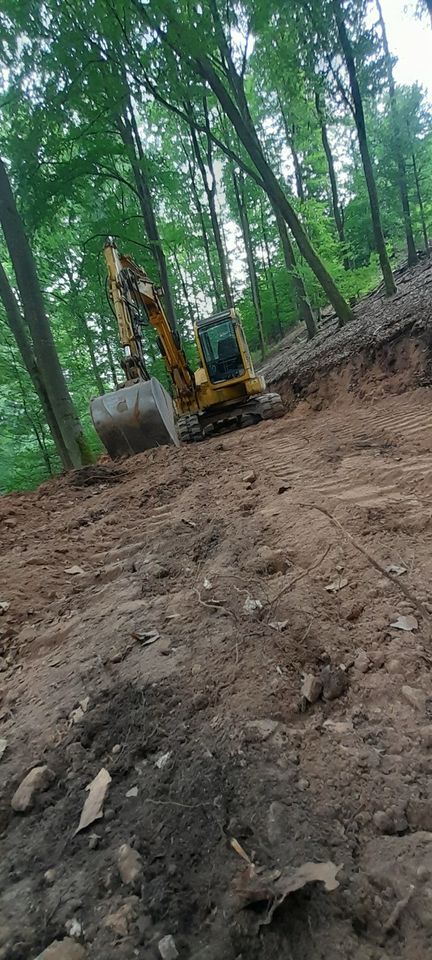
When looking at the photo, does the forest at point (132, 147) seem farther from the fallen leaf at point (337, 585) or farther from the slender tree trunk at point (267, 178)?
the fallen leaf at point (337, 585)

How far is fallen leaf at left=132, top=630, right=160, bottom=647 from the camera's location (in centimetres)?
244

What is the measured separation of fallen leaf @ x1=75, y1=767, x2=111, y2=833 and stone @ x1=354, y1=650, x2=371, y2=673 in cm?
107

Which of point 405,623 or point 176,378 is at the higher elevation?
point 176,378

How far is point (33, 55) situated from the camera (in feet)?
30.3

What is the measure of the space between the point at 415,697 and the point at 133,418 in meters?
7.05

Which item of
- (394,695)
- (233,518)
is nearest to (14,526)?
(233,518)

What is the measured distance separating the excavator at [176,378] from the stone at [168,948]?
7.41m

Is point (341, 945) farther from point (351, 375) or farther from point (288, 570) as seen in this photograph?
point (351, 375)

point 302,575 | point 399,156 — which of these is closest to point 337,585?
point 302,575

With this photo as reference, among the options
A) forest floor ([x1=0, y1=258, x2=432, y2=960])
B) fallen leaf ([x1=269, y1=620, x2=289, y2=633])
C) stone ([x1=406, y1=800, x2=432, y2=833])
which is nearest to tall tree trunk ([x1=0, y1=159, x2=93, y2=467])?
forest floor ([x1=0, y1=258, x2=432, y2=960])

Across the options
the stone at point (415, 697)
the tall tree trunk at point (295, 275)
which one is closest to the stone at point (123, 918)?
the stone at point (415, 697)

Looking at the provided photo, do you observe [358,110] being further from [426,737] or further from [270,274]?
[426,737]

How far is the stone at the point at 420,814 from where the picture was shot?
1329mm

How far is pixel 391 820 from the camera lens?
1.35 meters
